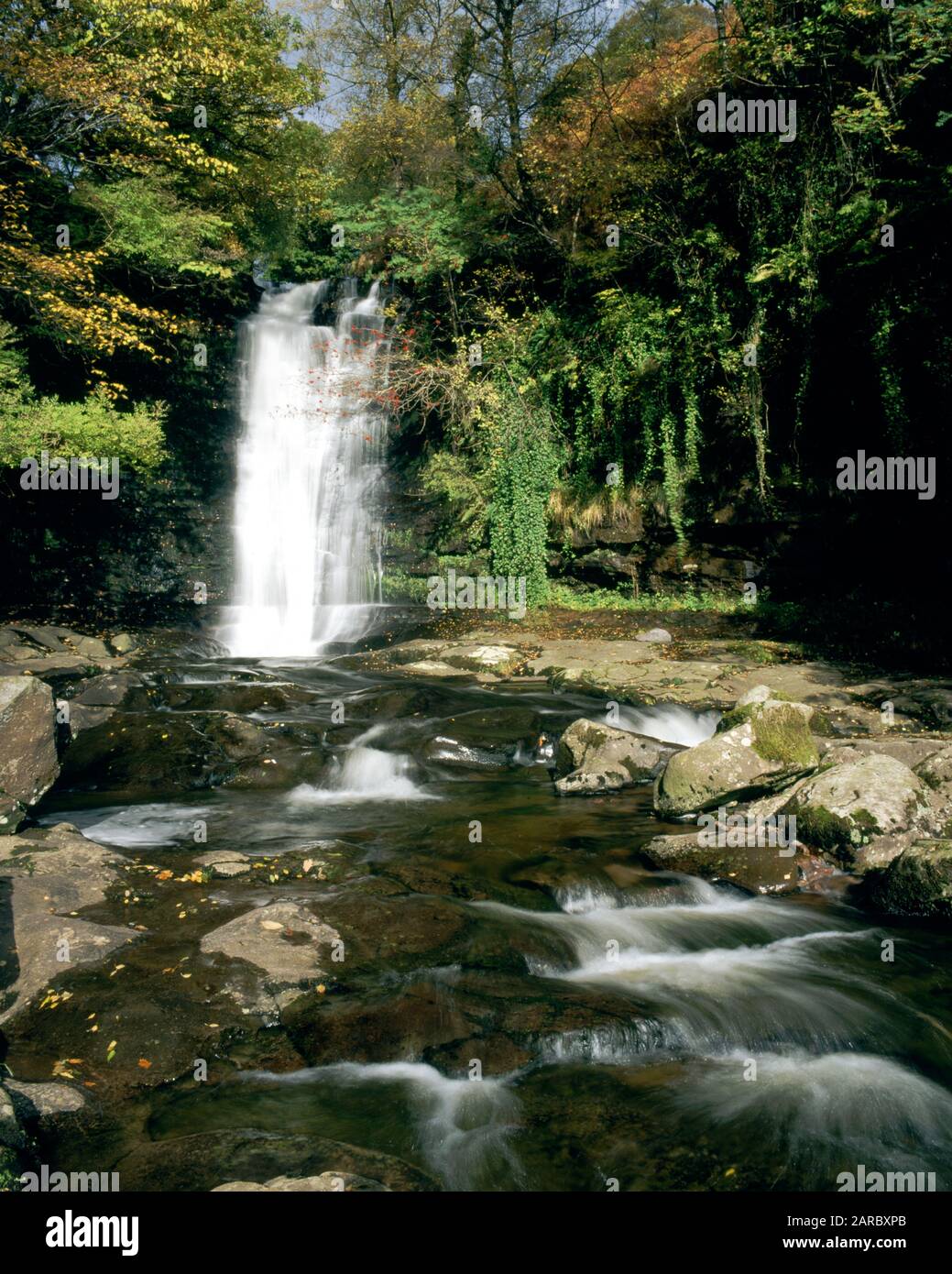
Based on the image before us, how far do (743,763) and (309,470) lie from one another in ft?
46.2

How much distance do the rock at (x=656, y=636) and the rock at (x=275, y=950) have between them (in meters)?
9.70

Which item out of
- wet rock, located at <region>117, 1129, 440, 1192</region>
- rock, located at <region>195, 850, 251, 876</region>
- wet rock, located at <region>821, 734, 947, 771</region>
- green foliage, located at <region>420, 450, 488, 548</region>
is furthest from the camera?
green foliage, located at <region>420, 450, 488, 548</region>

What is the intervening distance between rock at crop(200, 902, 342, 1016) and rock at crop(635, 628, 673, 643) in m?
9.70

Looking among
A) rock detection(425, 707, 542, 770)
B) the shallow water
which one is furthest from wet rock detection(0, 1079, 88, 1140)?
rock detection(425, 707, 542, 770)

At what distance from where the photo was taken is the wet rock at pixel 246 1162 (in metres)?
3.22

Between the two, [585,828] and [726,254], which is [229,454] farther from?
[585,828]

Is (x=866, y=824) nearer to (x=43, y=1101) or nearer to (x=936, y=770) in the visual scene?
(x=936, y=770)

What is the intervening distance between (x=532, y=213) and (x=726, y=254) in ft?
18.1

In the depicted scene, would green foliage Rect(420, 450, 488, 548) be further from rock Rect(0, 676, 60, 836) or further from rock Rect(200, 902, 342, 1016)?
rock Rect(200, 902, 342, 1016)

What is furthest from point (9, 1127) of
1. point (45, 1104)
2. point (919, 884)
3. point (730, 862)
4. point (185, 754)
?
point (185, 754)

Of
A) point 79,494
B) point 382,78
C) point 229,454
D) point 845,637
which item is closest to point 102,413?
point 79,494

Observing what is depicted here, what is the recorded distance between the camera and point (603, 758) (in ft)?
29.1

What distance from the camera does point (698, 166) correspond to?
48.0 feet

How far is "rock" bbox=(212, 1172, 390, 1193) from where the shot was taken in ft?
10.0
